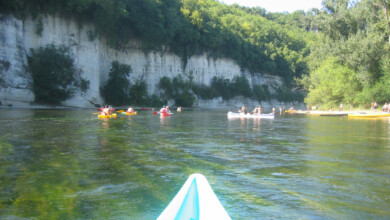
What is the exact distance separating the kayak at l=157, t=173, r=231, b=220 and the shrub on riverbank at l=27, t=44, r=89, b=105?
1688 inches

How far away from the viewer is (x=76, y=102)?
47906mm

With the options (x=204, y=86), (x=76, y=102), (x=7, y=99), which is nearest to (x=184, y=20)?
(x=204, y=86)

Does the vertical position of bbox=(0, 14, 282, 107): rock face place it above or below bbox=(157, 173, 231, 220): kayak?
above

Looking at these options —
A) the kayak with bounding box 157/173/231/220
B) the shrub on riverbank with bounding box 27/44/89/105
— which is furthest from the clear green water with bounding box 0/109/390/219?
the shrub on riverbank with bounding box 27/44/89/105

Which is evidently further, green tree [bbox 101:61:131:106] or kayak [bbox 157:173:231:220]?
green tree [bbox 101:61:131:106]

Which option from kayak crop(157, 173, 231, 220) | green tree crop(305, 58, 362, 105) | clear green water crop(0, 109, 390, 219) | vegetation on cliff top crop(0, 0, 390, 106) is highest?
vegetation on cliff top crop(0, 0, 390, 106)

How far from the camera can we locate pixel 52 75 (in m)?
46.0

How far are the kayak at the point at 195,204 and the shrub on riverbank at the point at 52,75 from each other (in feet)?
141

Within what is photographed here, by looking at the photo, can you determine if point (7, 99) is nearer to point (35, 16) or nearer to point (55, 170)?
point (35, 16)

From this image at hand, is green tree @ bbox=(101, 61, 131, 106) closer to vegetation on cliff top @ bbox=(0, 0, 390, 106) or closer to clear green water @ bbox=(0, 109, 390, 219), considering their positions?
vegetation on cliff top @ bbox=(0, 0, 390, 106)

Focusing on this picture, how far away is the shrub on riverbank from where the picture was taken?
146 feet

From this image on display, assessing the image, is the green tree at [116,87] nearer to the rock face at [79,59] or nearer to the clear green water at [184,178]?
the rock face at [79,59]

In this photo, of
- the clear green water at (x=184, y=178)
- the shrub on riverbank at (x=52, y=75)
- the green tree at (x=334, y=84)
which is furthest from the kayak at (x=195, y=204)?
the green tree at (x=334, y=84)

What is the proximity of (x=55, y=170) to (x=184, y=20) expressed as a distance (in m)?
66.3
